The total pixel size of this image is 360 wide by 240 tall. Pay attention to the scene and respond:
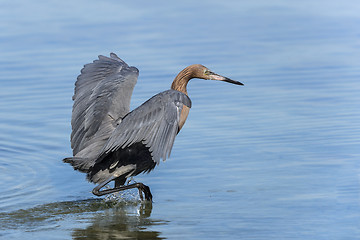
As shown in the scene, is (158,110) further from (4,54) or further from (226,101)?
(4,54)

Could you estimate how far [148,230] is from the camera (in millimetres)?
7164

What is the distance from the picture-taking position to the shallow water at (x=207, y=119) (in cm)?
742

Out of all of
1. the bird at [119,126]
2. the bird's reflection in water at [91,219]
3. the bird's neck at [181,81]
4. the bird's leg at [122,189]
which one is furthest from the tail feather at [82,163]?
the bird's neck at [181,81]

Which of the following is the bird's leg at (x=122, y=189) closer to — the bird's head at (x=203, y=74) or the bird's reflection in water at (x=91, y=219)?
the bird's reflection in water at (x=91, y=219)

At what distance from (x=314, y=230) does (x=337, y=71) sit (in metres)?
5.77

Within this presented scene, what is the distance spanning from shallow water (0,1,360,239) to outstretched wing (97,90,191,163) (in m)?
0.67

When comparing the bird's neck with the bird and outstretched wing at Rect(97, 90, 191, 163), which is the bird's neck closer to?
the bird

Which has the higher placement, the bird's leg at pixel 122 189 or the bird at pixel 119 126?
the bird at pixel 119 126

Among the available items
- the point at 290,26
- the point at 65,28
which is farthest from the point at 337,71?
the point at 65,28

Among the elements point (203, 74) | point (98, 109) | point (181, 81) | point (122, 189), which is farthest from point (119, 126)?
point (203, 74)

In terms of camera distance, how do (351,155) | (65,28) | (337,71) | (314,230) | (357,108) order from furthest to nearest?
(65,28), (337,71), (357,108), (351,155), (314,230)

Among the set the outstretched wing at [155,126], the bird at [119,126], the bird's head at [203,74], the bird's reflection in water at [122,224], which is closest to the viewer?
the bird's reflection in water at [122,224]

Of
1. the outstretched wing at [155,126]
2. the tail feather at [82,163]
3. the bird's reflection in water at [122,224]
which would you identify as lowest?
the bird's reflection in water at [122,224]

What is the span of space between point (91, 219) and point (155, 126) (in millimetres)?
1035
